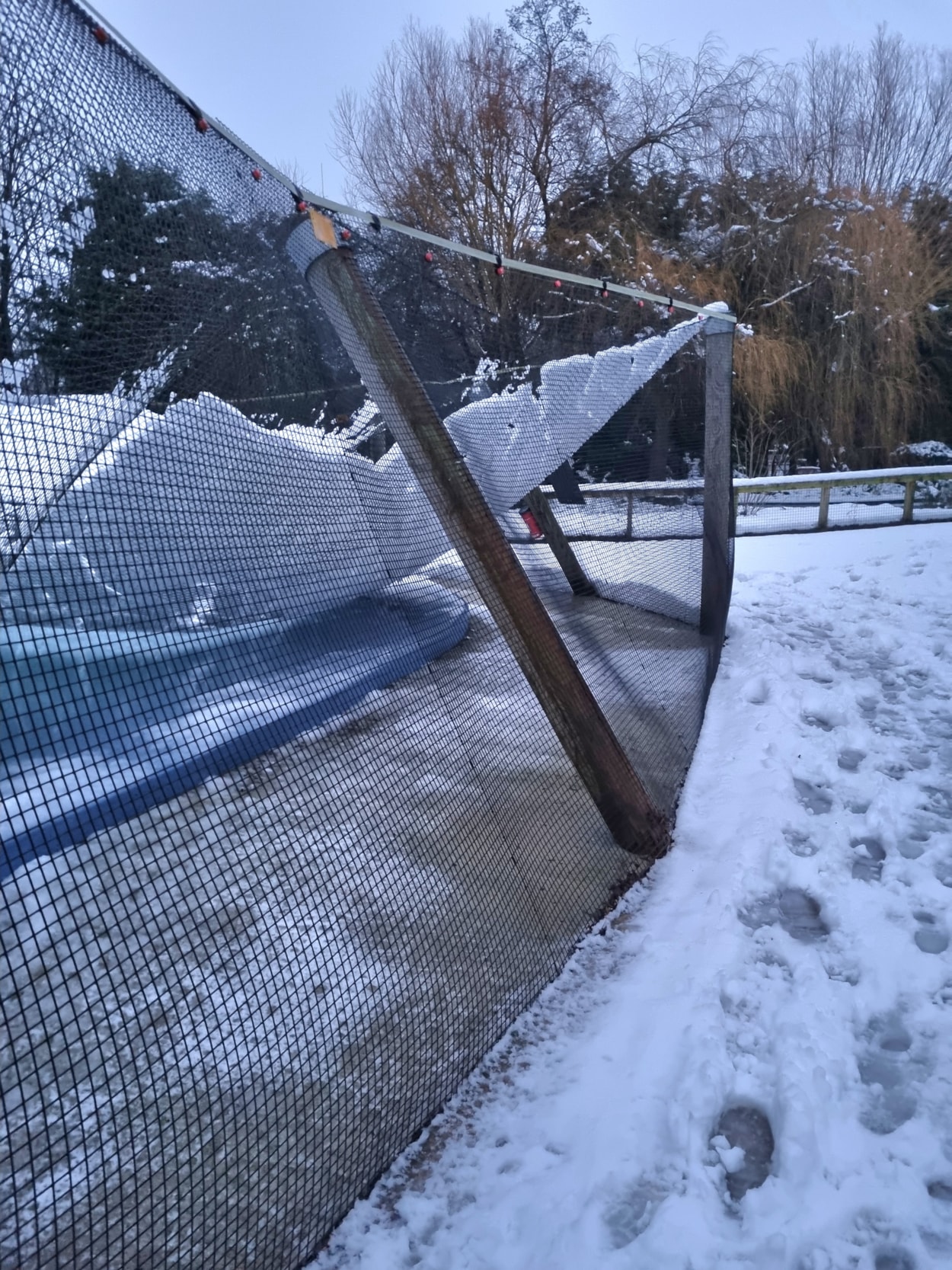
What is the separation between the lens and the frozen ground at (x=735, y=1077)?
1512 millimetres

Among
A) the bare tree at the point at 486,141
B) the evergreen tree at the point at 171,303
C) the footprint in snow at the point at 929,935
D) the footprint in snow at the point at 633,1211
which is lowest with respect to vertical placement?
the footprint in snow at the point at 633,1211

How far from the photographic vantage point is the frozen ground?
4.96 feet

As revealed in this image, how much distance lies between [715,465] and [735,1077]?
12.3 feet

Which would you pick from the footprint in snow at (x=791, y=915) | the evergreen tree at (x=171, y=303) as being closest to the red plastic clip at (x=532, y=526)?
the evergreen tree at (x=171, y=303)

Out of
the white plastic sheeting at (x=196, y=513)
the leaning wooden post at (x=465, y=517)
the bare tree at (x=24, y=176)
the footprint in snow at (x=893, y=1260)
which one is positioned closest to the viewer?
the footprint in snow at (x=893, y=1260)

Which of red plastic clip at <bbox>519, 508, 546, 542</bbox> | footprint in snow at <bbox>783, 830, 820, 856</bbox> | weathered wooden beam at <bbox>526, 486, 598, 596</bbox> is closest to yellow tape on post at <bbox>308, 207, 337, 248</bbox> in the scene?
red plastic clip at <bbox>519, 508, 546, 542</bbox>

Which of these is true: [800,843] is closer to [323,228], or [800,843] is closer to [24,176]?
[323,228]

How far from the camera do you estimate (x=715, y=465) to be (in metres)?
4.94

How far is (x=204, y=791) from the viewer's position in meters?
3.42

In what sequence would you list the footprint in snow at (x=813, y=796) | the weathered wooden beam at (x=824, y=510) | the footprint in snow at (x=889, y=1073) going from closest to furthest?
the footprint in snow at (x=889, y=1073) < the footprint in snow at (x=813, y=796) < the weathered wooden beam at (x=824, y=510)

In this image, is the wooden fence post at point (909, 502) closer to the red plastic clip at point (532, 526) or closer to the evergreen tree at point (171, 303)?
the red plastic clip at point (532, 526)

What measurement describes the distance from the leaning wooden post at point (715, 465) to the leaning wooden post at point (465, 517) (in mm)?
2162

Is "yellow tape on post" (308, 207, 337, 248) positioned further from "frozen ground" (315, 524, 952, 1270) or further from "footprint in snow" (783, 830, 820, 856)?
"footprint in snow" (783, 830, 820, 856)

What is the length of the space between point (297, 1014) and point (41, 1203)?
0.79 m
